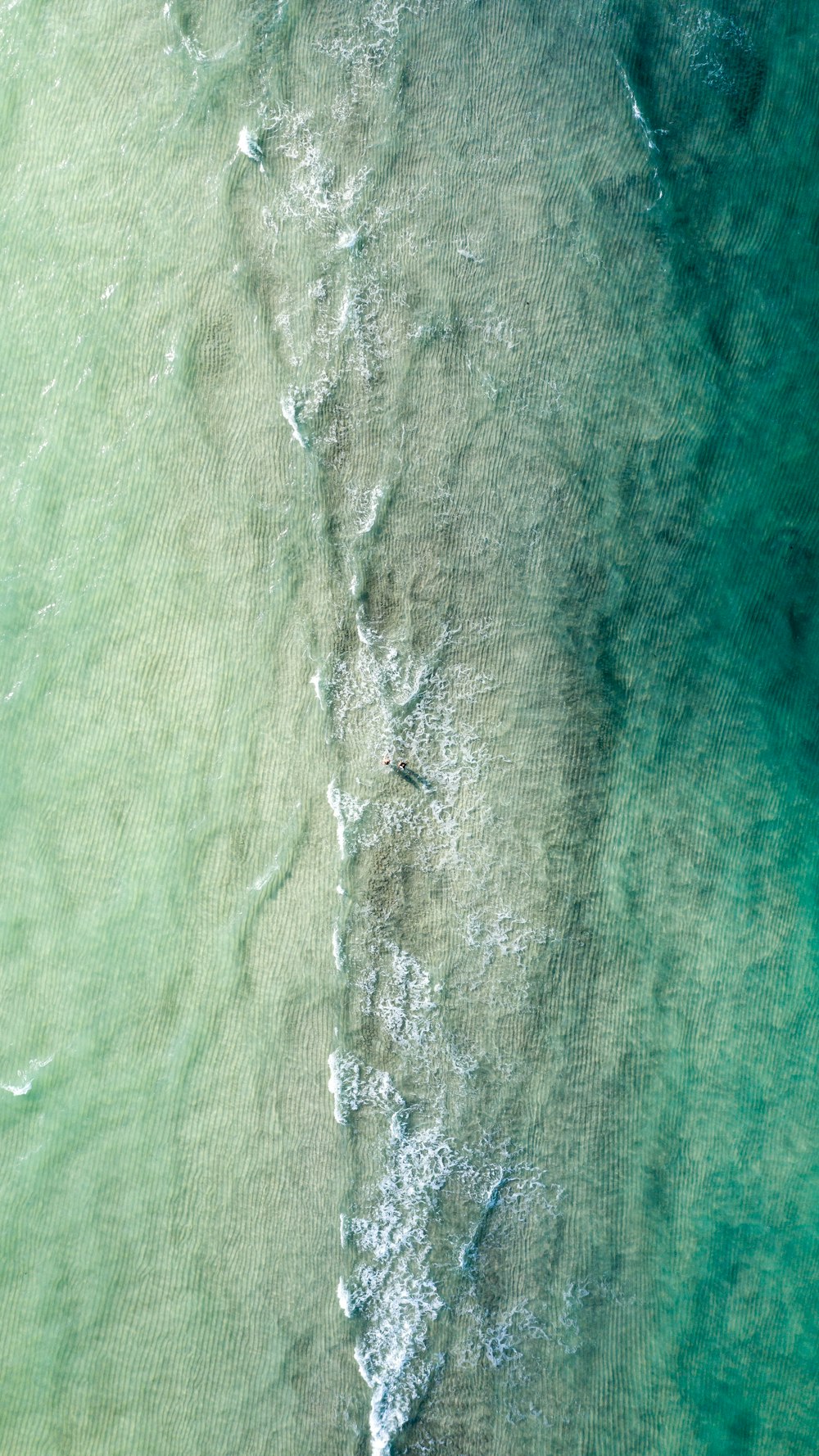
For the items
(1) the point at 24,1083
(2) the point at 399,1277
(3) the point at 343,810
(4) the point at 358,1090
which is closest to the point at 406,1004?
(4) the point at 358,1090

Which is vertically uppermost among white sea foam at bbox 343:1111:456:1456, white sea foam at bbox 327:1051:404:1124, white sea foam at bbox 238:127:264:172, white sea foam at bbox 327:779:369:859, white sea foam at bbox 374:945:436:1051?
white sea foam at bbox 238:127:264:172

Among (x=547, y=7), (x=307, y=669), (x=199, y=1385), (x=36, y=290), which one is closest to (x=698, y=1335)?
(x=199, y=1385)

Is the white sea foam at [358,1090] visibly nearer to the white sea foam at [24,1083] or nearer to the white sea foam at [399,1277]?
the white sea foam at [399,1277]

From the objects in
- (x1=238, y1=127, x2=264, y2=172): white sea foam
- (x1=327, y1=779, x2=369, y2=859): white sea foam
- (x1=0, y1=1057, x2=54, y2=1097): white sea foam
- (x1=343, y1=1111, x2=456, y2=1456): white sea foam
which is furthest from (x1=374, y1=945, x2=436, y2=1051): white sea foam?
(x1=238, y1=127, x2=264, y2=172): white sea foam

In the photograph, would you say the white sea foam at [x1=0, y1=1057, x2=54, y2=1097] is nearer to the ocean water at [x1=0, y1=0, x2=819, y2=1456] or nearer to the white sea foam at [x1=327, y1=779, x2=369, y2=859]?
the ocean water at [x1=0, y1=0, x2=819, y2=1456]

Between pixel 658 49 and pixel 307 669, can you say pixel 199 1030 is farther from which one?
pixel 658 49

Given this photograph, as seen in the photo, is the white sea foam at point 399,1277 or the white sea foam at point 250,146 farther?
the white sea foam at point 250,146

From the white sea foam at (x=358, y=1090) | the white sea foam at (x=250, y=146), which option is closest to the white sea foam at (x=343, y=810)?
the white sea foam at (x=358, y=1090)

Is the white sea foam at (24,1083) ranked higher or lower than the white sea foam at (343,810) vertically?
lower

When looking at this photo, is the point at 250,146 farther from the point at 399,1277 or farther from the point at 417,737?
the point at 399,1277
